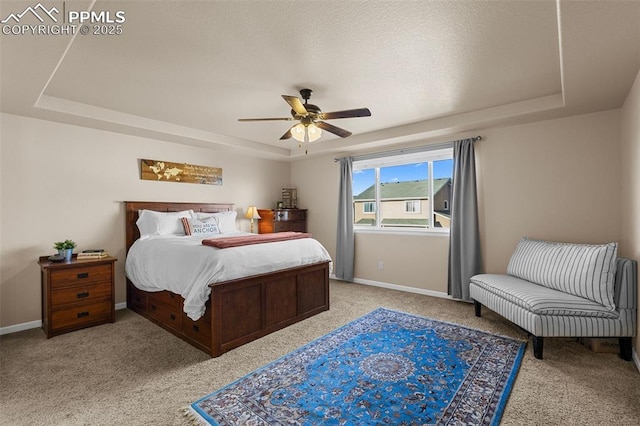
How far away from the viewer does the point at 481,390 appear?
7.00 feet

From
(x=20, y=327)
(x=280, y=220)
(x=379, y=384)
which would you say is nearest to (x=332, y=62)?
(x=379, y=384)

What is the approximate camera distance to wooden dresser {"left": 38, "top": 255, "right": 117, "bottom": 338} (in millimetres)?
3160

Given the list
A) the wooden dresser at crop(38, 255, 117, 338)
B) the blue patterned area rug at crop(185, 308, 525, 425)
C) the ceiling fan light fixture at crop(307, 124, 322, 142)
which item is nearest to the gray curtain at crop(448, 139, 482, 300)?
the blue patterned area rug at crop(185, 308, 525, 425)

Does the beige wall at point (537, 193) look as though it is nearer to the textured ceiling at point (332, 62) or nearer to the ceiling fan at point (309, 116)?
the textured ceiling at point (332, 62)

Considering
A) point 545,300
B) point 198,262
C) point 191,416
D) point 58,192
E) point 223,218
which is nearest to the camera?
point 191,416

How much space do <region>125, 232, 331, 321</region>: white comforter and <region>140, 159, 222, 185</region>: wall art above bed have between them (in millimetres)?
1061

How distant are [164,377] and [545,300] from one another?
326 centimetres

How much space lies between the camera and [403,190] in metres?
5.14

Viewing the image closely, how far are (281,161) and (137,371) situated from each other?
468cm

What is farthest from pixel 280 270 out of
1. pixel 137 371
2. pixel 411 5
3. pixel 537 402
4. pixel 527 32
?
pixel 527 32

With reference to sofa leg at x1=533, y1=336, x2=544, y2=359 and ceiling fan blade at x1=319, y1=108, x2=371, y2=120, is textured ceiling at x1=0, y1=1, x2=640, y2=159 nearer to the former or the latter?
ceiling fan blade at x1=319, y1=108, x2=371, y2=120

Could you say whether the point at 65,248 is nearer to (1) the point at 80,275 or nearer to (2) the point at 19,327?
(1) the point at 80,275

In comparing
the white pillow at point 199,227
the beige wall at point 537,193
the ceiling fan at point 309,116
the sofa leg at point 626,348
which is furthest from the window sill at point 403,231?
the white pillow at point 199,227

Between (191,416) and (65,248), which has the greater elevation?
(65,248)
